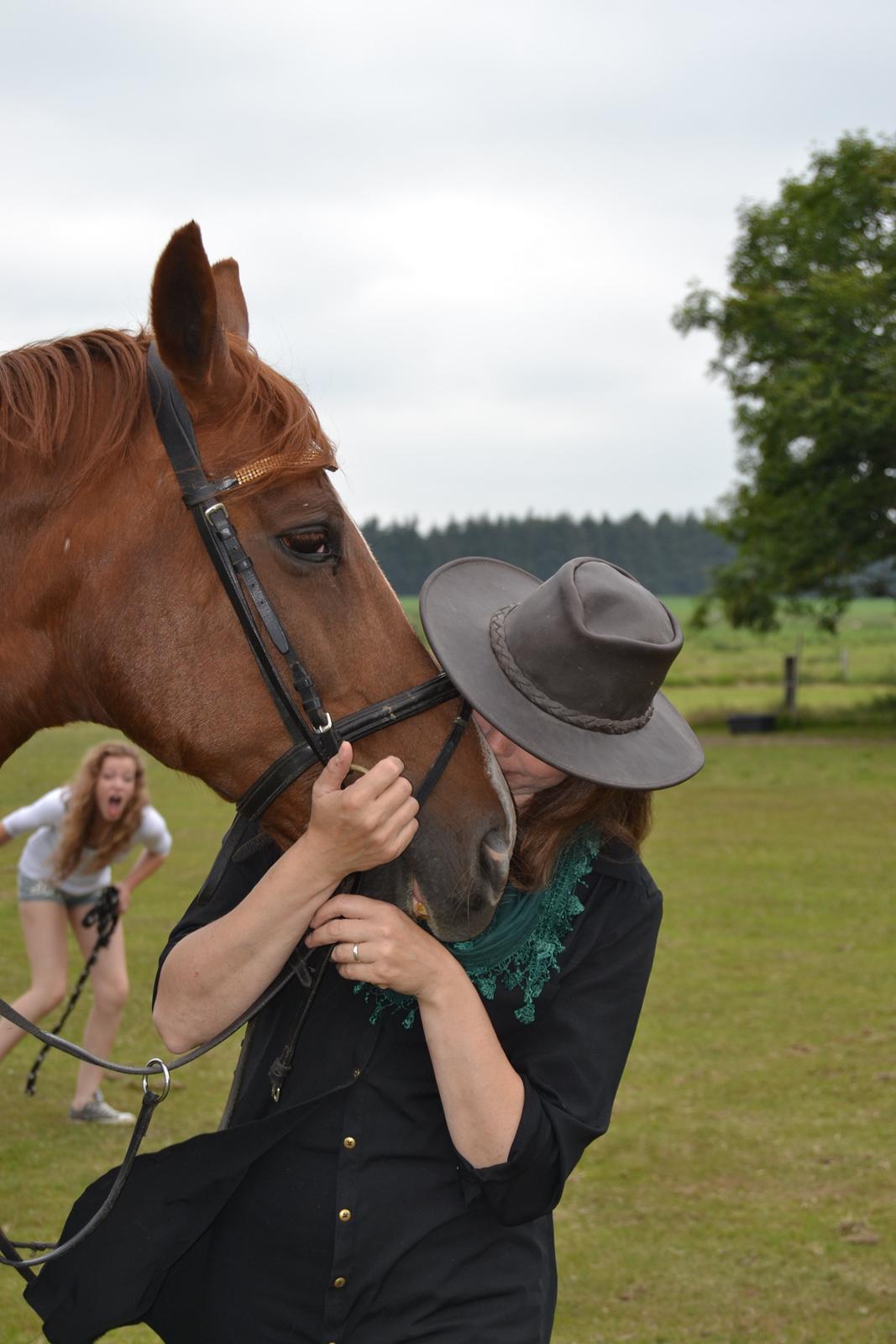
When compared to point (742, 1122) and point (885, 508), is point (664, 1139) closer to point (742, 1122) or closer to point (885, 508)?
point (742, 1122)

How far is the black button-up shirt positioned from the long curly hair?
494 centimetres

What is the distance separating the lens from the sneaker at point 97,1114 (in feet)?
22.8

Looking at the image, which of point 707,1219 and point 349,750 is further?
point 707,1219

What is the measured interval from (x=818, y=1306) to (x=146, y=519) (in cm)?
436

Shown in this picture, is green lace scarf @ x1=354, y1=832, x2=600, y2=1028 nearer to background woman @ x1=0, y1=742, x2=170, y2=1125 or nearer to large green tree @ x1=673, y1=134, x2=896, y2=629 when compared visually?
background woman @ x1=0, y1=742, x2=170, y2=1125

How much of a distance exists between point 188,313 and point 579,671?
3.16 ft

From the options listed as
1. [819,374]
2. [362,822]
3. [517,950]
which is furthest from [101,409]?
[819,374]

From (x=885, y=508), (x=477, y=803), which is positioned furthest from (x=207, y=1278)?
(x=885, y=508)

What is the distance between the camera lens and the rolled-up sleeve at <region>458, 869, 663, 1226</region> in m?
2.23

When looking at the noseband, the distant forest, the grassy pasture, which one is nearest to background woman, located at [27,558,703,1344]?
the noseband

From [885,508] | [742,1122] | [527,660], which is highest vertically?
[527,660]

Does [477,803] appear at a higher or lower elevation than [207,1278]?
higher

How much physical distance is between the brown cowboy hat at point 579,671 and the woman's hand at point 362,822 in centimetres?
21

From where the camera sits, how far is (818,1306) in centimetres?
507
